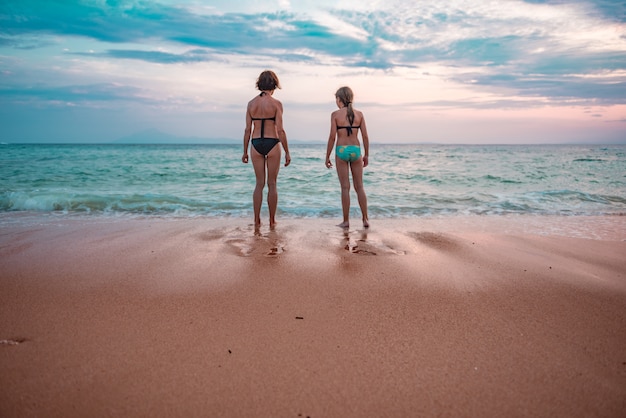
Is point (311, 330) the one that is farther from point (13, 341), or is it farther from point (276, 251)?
point (276, 251)

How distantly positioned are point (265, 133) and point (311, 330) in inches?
168

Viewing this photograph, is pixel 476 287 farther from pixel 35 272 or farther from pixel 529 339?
pixel 35 272

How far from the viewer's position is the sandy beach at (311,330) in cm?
167

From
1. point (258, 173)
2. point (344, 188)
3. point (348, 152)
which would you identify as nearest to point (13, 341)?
point (258, 173)

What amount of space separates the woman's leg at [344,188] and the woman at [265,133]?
1.02 metres

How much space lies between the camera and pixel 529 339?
218 cm

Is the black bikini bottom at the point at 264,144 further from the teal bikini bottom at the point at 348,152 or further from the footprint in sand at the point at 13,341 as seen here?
the footprint in sand at the point at 13,341

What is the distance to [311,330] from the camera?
7.49 feet

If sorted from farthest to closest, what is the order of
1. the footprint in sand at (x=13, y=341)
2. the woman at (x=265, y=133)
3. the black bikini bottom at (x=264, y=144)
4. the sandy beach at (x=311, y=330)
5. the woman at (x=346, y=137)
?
the woman at (x=346, y=137), the black bikini bottom at (x=264, y=144), the woman at (x=265, y=133), the footprint in sand at (x=13, y=341), the sandy beach at (x=311, y=330)

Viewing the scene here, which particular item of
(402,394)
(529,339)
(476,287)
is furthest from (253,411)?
(476,287)

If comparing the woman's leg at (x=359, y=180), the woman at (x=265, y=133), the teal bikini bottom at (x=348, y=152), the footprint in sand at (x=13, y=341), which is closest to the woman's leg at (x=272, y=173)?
the woman at (x=265, y=133)

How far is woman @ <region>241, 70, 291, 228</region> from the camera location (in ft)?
19.3

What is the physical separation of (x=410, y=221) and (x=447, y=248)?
2.19m

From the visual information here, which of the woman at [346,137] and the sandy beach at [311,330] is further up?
the woman at [346,137]
